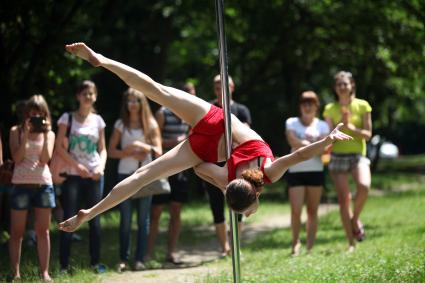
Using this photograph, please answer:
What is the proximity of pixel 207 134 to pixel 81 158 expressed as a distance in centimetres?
255

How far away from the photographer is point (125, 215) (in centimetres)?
968

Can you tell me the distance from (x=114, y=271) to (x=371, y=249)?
3.25 m

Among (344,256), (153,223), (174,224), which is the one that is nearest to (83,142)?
(153,223)

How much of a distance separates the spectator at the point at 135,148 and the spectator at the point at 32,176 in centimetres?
121

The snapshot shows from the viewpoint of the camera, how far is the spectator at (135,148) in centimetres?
955

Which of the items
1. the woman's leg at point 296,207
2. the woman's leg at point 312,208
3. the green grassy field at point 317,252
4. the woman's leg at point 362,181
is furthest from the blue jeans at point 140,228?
the woman's leg at point 362,181

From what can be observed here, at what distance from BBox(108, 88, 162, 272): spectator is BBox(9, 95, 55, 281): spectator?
1.21 m

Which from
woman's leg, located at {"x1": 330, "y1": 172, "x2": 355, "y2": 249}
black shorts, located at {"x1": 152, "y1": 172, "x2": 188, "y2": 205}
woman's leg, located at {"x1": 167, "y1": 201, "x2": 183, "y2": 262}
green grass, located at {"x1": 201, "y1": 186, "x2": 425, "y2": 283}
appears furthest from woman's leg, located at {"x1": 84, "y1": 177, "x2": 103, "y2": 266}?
woman's leg, located at {"x1": 330, "y1": 172, "x2": 355, "y2": 249}

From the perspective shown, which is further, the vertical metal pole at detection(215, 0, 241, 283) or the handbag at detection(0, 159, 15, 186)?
the handbag at detection(0, 159, 15, 186)

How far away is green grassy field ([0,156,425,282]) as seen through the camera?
7927 millimetres

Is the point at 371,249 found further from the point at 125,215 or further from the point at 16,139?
the point at 16,139

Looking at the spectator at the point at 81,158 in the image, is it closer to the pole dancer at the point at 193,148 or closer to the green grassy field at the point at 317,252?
the green grassy field at the point at 317,252

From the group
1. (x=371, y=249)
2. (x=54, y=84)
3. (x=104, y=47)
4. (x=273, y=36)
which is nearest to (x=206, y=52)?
(x=273, y=36)

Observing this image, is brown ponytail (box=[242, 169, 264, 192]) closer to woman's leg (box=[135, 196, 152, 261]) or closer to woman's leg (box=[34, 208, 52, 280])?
woman's leg (box=[34, 208, 52, 280])
